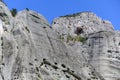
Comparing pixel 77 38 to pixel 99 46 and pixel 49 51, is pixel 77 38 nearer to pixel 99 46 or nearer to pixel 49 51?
pixel 99 46

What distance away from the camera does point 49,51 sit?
43906mm

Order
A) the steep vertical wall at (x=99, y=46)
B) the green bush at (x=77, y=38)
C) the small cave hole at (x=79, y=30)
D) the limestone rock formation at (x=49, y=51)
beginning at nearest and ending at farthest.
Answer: the limestone rock formation at (x=49, y=51)
the steep vertical wall at (x=99, y=46)
the green bush at (x=77, y=38)
the small cave hole at (x=79, y=30)

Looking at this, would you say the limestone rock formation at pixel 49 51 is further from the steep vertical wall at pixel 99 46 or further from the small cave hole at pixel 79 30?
the small cave hole at pixel 79 30

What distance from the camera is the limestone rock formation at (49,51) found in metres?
39.9

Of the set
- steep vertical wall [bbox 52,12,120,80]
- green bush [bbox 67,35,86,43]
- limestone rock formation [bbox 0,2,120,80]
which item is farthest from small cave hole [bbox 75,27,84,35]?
green bush [bbox 67,35,86,43]

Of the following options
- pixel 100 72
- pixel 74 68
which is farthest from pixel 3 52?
pixel 100 72

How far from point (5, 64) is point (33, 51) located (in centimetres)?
316

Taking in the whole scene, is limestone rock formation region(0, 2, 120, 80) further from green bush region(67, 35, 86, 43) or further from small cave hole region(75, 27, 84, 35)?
small cave hole region(75, 27, 84, 35)

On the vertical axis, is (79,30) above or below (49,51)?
above

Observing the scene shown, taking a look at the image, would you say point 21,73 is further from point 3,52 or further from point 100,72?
point 100,72

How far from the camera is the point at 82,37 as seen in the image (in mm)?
54188

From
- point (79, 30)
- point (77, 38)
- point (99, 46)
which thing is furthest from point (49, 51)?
point (79, 30)

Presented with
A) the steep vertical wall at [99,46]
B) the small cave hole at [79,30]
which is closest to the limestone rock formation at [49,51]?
the steep vertical wall at [99,46]

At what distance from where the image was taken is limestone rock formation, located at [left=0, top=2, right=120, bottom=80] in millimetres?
39938
